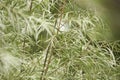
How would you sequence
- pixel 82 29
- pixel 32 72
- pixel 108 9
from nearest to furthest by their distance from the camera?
pixel 32 72
pixel 82 29
pixel 108 9

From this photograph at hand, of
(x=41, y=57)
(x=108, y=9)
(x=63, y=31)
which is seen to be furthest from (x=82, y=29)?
(x=108, y=9)

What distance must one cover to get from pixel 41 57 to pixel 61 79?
6.2 inches

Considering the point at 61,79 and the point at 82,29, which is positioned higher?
the point at 82,29

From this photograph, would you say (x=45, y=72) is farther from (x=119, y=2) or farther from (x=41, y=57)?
(x=119, y=2)

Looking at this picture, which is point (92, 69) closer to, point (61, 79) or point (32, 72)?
point (61, 79)

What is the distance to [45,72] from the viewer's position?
1751 millimetres

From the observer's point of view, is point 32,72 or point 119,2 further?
point 119,2

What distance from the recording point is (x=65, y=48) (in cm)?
177

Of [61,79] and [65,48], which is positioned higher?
[65,48]

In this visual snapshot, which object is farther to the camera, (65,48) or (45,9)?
(45,9)

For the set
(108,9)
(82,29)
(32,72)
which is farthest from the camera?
(108,9)

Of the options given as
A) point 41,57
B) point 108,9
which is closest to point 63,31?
point 41,57

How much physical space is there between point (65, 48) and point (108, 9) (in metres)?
1.94

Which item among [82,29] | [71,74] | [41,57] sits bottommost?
[71,74]
